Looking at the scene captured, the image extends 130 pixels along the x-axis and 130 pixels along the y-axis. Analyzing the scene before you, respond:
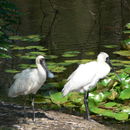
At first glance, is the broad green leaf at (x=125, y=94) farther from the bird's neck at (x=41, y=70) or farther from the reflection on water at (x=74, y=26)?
the reflection on water at (x=74, y=26)

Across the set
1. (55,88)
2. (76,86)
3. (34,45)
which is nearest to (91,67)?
(76,86)

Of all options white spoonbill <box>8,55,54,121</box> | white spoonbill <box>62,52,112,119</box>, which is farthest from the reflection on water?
white spoonbill <box>8,55,54,121</box>

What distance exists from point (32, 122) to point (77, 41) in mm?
7366

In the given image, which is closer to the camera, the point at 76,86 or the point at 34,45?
the point at 76,86

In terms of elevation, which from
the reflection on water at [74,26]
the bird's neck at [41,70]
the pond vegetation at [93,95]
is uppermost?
the reflection on water at [74,26]

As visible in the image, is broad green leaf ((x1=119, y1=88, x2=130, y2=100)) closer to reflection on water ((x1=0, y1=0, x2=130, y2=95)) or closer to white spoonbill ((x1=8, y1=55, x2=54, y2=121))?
white spoonbill ((x1=8, y1=55, x2=54, y2=121))

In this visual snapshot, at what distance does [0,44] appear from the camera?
7414 millimetres

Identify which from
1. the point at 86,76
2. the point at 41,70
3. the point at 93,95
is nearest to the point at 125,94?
the point at 93,95

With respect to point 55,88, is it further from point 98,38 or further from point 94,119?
point 98,38

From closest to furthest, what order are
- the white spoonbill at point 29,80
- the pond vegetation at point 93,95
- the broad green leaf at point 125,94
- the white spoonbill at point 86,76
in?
the white spoonbill at point 29,80 < the white spoonbill at point 86,76 < the pond vegetation at point 93,95 < the broad green leaf at point 125,94

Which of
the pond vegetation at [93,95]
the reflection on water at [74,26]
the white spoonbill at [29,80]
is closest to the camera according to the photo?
the white spoonbill at [29,80]

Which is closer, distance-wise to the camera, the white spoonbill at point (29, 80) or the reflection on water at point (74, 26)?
the white spoonbill at point (29, 80)

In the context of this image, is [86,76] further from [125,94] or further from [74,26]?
[74,26]

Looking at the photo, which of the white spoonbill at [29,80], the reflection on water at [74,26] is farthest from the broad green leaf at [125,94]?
the reflection on water at [74,26]
